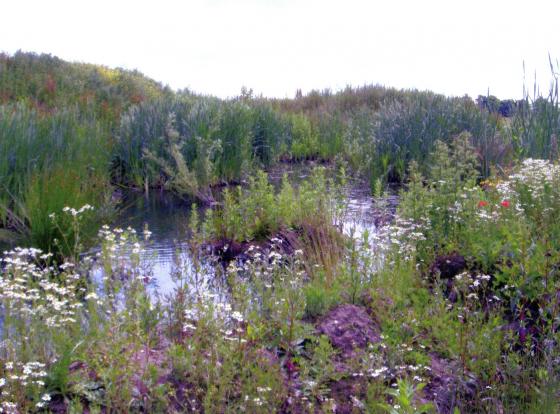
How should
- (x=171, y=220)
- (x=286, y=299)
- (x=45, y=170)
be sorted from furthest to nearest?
(x=171, y=220) → (x=45, y=170) → (x=286, y=299)

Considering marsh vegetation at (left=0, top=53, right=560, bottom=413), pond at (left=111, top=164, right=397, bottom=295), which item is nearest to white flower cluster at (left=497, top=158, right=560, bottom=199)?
marsh vegetation at (left=0, top=53, right=560, bottom=413)

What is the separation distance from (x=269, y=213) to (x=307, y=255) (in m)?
1.24

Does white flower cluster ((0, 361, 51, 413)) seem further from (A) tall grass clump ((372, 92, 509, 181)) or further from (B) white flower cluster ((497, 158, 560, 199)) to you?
(A) tall grass clump ((372, 92, 509, 181))

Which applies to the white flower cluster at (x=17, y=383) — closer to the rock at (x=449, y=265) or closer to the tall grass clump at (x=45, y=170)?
the rock at (x=449, y=265)

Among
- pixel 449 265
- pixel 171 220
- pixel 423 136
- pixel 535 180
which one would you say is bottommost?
pixel 449 265

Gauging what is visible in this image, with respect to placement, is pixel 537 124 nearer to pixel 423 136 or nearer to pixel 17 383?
pixel 423 136

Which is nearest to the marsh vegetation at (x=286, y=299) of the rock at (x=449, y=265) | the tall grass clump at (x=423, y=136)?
the rock at (x=449, y=265)

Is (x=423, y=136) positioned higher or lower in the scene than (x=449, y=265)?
higher

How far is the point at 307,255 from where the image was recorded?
6797 millimetres

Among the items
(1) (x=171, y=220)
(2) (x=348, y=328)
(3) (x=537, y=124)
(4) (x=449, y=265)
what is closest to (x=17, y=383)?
(2) (x=348, y=328)

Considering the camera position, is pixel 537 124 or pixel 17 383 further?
pixel 537 124

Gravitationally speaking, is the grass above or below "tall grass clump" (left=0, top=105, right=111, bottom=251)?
below

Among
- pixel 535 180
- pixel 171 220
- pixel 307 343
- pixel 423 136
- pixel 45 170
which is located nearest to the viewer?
pixel 307 343

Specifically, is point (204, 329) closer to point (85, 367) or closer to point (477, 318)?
point (85, 367)
